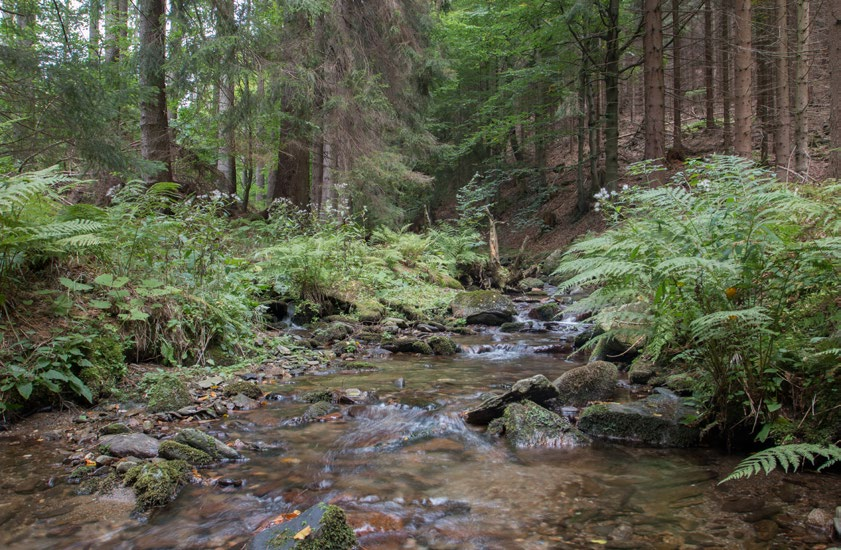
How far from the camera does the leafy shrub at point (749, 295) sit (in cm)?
310

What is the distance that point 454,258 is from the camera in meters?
15.9

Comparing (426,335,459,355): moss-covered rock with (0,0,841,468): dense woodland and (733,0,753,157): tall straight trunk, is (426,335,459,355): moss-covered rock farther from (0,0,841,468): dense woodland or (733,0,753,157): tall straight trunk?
(733,0,753,157): tall straight trunk

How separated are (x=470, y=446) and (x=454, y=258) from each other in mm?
12055

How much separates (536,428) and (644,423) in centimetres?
87

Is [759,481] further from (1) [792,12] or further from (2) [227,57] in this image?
(1) [792,12]

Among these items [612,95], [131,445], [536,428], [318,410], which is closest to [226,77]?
[318,410]

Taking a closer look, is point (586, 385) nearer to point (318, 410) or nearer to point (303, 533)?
point (318, 410)

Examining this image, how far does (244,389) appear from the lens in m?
A: 5.11

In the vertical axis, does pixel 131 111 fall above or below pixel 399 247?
above

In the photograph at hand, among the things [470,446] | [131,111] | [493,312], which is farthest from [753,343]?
[131,111]

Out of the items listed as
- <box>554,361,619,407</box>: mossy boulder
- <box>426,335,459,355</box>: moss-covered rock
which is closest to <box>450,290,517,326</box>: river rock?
<box>426,335,459,355</box>: moss-covered rock

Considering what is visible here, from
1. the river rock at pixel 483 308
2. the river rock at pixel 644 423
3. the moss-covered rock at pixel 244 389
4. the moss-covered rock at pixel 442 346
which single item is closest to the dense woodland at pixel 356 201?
the river rock at pixel 644 423

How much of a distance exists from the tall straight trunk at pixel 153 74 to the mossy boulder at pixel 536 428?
30.8 feet

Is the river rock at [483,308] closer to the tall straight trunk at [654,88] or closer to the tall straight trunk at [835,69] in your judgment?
the tall straight trunk at [654,88]
